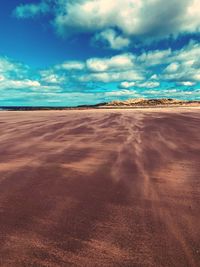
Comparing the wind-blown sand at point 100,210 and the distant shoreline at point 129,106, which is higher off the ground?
the wind-blown sand at point 100,210

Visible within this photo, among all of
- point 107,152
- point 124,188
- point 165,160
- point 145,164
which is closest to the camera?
point 124,188

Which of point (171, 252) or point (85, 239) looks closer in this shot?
point (171, 252)

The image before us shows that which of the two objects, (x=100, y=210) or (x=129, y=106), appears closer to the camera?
(x=100, y=210)

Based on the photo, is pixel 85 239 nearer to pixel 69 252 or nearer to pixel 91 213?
pixel 69 252

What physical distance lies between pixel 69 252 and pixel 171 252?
122 centimetres

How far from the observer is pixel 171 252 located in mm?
2922

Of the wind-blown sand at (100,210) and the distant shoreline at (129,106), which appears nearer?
the wind-blown sand at (100,210)

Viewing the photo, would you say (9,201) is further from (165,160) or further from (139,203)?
(165,160)

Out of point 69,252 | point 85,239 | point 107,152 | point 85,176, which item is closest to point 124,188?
point 85,176

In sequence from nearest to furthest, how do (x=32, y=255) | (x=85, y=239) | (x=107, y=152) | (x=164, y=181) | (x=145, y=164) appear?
(x=32, y=255) < (x=85, y=239) < (x=164, y=181) < (x=145, y=164) < (x=107, y=152)

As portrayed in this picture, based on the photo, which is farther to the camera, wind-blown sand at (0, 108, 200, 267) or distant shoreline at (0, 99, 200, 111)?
distant shoreline at (0, 99, 200, 111)

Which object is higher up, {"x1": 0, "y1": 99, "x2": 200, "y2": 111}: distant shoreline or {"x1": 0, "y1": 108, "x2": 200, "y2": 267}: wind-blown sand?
{"x1": 0, "y1": 108, "x2": 200, "y2": 267}: wind-blown sand

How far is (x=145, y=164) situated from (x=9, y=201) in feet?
12.2

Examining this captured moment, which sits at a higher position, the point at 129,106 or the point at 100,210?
the point at 100,210
